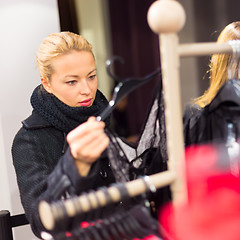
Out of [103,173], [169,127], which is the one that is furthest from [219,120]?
[103,173]

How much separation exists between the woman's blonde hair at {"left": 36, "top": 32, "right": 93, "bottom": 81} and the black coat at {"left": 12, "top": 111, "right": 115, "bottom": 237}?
0.13 m

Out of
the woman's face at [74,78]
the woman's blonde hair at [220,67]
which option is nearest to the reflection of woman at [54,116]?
the woman's face at [74,78]

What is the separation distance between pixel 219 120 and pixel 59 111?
0.36m

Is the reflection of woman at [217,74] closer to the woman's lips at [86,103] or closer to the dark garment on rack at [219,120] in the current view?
the dark garment on rack at [219,120]

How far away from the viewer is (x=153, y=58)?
10.1 ft

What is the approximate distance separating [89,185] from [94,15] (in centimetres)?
290

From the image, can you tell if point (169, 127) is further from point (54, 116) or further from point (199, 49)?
point (54, 116)

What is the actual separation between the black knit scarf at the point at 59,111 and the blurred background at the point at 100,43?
19 centimetres

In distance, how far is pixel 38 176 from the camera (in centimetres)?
69

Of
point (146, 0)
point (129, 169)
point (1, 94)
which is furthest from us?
point (146, 0)

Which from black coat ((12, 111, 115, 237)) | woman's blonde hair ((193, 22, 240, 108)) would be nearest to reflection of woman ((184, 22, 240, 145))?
woman's blonde hair ((193, 22, 240, 108))

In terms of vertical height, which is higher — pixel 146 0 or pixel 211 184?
pixel 146 0

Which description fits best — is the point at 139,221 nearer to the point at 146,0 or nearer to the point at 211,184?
the point at 211,184

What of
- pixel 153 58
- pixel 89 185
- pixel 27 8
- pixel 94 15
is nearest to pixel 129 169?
pixel 89 185
